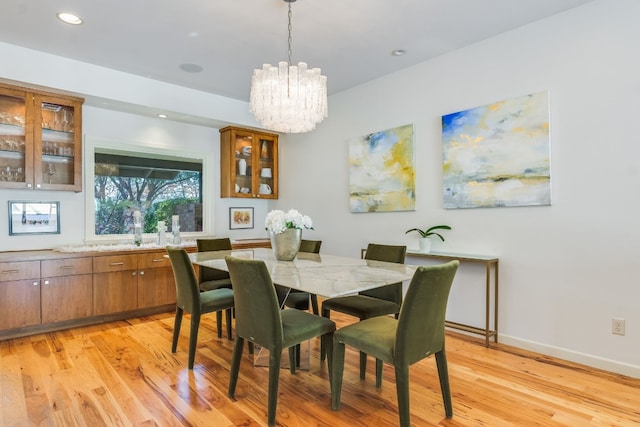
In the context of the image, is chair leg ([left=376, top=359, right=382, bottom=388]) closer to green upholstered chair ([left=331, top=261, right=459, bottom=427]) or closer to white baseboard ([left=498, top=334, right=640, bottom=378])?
green upholstered chair ([left=331, top=261, right=459, bottom=427])

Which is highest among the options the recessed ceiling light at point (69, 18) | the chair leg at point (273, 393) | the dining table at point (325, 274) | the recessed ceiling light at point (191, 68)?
the recessed ceiling light at point (69, 18)

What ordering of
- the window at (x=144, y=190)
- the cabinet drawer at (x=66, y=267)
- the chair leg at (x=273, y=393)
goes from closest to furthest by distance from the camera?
the chair leg at (x=273, y=393) → the cabinet drawer at (x=66, y=267) → the window at (x=144, y=190)

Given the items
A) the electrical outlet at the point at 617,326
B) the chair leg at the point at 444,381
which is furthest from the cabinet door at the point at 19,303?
the electrical outlet at the point at 617,326

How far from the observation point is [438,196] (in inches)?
144

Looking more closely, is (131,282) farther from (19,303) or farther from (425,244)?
(425,244)

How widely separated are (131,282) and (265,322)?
2.63 metres

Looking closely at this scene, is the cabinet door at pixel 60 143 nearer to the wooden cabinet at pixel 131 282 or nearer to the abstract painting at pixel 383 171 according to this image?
the wooden cabinet at pixel 131 282

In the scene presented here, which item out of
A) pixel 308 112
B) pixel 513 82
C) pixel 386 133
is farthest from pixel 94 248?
pixel 513 82

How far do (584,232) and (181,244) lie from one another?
4.06 metres

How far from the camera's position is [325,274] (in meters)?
2.26

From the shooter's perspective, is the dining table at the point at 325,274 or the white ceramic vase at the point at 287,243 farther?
the white ceramic vase at the point at 287,243

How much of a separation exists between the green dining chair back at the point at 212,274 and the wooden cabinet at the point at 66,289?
3.71 ft

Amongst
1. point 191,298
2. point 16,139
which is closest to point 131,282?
point 191,298

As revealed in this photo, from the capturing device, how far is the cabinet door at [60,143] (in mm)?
3688
